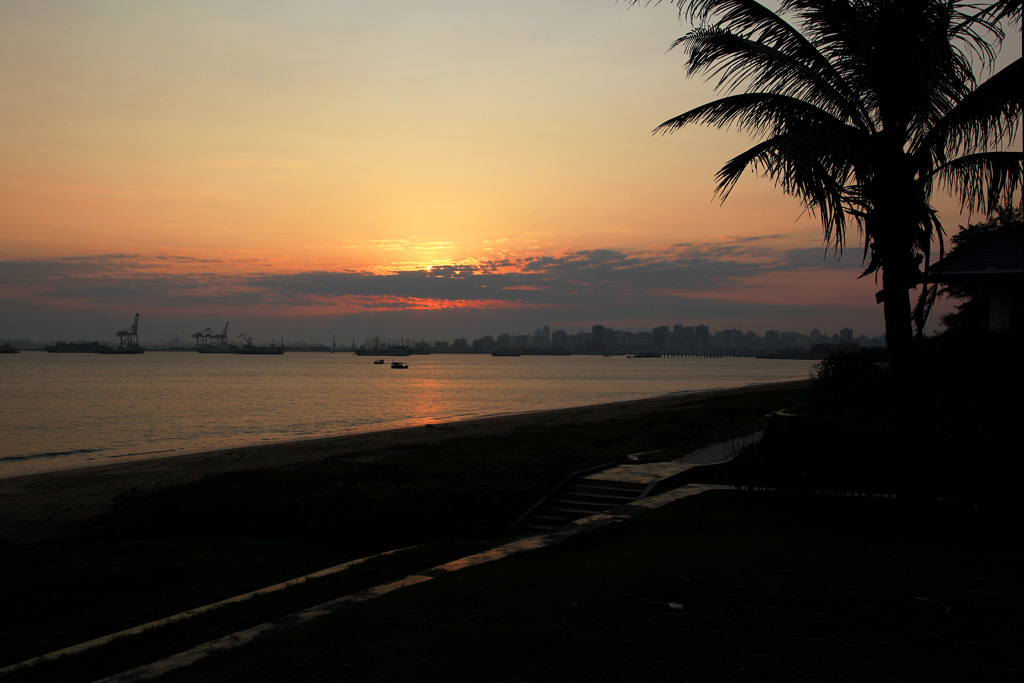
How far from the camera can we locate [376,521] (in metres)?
16.4

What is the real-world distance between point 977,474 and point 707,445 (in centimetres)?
1047

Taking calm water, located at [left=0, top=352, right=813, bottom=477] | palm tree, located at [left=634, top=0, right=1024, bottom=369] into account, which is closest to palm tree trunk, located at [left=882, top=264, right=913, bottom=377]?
palm tree, located at [left=634, top=0, right=1024, bottom=369]

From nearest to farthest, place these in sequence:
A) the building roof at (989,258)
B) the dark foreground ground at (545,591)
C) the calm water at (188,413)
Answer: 1. the dark foreground ground at (545,591)
2. the building roof at (989,258)
3. the calm water at (188,413)

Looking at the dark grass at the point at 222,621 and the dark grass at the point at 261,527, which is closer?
the dark grass at the point at 222,621

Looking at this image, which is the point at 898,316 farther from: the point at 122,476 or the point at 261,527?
the point at 122,476

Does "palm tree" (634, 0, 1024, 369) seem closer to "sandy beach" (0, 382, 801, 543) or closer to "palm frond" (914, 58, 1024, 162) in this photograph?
"palm frond" (914, 58, 1024, 162)

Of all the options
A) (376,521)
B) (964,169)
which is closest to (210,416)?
(376,521)

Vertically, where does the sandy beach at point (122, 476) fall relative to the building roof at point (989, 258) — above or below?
below

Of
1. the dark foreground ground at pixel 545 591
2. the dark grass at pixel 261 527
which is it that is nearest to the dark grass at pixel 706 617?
the dark foreground ground at pixel 545 591

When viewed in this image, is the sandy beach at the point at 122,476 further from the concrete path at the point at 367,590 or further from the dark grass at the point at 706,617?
the dark grass at the point at 706,617

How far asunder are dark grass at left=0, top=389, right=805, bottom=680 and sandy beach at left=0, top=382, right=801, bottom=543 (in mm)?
1224

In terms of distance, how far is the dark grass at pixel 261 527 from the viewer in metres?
10.8

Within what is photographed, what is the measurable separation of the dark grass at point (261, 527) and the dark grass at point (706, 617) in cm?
480

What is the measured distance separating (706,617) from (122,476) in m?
23.6
